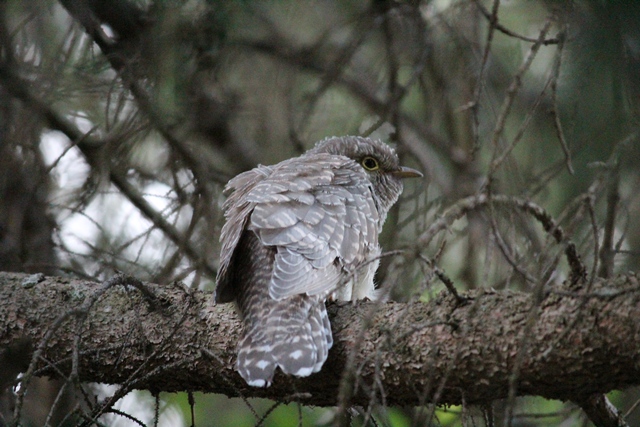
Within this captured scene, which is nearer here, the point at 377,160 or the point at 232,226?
the point at 232,226

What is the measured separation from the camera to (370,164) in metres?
5.26

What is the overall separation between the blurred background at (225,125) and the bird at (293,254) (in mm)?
424

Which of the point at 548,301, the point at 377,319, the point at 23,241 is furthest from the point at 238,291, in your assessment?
the point at 23,241

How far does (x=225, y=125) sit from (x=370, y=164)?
1.51m

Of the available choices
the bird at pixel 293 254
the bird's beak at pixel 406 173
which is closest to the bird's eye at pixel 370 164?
the bird's beak at pixel 406 173

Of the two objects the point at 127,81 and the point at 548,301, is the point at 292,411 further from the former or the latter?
the point at 548,301

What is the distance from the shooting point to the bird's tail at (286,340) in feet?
9.62

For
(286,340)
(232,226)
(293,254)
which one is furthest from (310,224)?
(286,340)

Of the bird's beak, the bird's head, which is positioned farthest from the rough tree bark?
the bird's beak

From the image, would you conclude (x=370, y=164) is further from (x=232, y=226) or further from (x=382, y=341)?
(x=382, y=341)

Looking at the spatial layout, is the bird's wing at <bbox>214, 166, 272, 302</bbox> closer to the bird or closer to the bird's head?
the bird

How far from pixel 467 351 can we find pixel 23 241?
10.8 ft

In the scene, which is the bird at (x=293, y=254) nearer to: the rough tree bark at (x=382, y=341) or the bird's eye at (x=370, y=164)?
the rough tree bark at (x=382, y=341)

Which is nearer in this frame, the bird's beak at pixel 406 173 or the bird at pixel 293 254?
the bird at pixel 293 254
